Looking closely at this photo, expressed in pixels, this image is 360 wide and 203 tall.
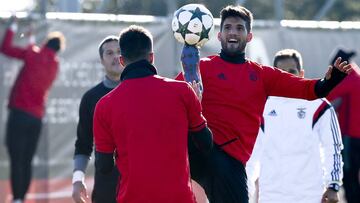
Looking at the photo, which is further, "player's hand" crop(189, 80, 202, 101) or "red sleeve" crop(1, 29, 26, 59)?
"red sleeve" crop(1, 29, 26, 59)

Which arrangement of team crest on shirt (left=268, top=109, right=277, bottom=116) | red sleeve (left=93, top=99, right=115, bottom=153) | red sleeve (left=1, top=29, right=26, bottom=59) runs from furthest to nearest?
1. red sleeve (left=1, top=29, right=26, bottom=59)
2. team crest on shirt (left=268, top=109, right=277, bottom=116)
3. red sleeve (left=93, top=99, right=115, bottom=153)

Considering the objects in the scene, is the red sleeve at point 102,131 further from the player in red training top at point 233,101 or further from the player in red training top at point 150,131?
the player in red training top at point 233,101

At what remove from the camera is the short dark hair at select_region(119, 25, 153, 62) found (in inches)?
279

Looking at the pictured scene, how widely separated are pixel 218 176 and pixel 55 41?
4964 millimetres

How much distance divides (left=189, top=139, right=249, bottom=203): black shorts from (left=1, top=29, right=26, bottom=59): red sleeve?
15.9 feet

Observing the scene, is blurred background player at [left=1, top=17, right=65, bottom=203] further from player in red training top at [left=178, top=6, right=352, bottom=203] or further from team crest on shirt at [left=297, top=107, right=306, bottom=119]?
player in red training top at [left=178, top=6, right=352, bottom=203]

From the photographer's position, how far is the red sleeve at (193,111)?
696cm

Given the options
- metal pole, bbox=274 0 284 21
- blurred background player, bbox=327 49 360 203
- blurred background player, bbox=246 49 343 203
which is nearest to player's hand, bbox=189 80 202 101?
blurred background player, bbox=246 49 343 203

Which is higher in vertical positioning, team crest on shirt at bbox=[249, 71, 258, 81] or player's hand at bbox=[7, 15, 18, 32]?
team crest on shirt at bbox=[249, 71, 258, 81]

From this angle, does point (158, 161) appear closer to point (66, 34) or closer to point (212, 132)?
point (212, 132)

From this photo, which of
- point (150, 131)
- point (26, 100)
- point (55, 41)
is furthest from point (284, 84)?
point (26, 100)

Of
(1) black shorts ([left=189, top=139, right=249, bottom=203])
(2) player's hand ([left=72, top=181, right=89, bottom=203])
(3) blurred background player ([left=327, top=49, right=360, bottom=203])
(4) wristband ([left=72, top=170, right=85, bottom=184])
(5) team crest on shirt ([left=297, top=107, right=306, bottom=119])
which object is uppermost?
(5) team crest on shirt ([left=297, top=107, right=306, bottom=119])

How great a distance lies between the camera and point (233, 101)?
7836 mm

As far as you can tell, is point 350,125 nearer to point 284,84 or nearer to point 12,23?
point 12,23
